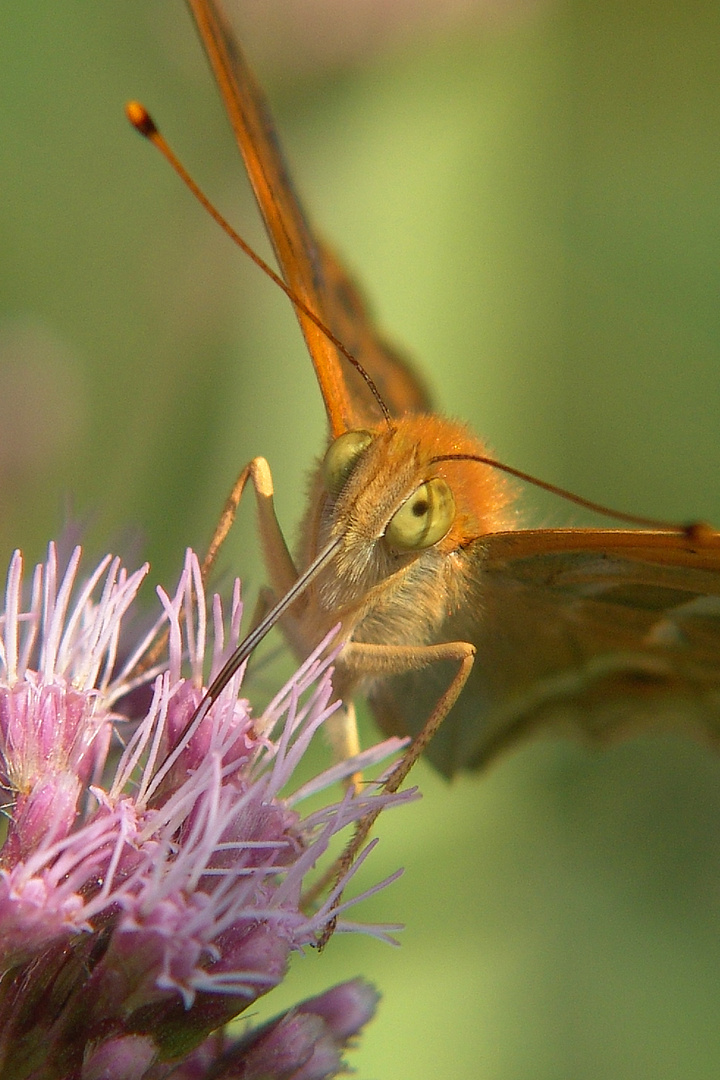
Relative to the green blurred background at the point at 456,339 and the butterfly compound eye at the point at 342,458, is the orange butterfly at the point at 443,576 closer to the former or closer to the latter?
the butterfly compound eye at the point at 342,458

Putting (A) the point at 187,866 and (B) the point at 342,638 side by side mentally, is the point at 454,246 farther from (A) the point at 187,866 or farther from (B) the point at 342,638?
(A) the point at 187,866

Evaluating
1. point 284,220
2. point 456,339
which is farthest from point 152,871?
point 456,339

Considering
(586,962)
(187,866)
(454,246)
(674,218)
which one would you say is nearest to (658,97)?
(674,218)

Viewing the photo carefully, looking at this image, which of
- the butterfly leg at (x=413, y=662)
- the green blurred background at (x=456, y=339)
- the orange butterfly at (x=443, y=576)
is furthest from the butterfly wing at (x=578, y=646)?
the green blurred background at (x=456, y=339)

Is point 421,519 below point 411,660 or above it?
above

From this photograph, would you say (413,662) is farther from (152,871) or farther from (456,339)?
(456,339)

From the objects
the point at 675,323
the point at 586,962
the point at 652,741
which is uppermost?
the point at 675,323
